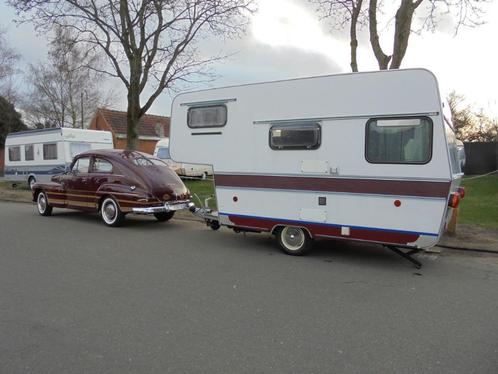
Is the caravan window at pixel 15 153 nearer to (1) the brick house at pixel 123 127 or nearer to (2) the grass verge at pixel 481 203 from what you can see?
(1) the brick house at pixel 123 127

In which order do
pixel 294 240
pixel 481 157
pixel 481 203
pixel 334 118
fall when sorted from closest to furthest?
pixel 334 118 < pixel 294 240 < pixel 481 203 < pixel 481 157

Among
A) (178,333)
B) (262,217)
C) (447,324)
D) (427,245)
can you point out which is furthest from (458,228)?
(178,333)

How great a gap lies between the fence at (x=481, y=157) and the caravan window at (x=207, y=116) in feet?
61.0

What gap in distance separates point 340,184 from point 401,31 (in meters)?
6.74

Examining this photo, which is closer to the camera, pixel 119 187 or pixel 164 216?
pixel 119 187

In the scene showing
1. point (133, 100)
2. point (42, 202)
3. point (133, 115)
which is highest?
point (133, 100)

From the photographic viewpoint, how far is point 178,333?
4.20 metres

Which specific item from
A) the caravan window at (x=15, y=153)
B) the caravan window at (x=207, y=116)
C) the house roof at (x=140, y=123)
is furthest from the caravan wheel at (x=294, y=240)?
the house roof at (x=140, y=123)

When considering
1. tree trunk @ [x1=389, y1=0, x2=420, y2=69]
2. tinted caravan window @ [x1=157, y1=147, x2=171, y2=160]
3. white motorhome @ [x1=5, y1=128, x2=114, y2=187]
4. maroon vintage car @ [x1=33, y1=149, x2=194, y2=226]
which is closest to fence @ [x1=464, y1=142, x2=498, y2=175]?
tree trunk @ [x1=389, y1=0, x2=420, y2=69]

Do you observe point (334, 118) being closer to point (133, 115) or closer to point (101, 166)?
point (101, 166)

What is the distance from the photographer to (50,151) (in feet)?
63.4

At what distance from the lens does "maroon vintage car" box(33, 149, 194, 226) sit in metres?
10.2

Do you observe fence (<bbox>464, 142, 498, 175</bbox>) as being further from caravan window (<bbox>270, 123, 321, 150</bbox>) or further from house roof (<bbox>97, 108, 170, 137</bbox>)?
house roof (<bbox>97, 108, 170, 137</bbox>)

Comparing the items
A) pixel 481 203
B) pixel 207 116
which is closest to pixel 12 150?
pixel 207 116
